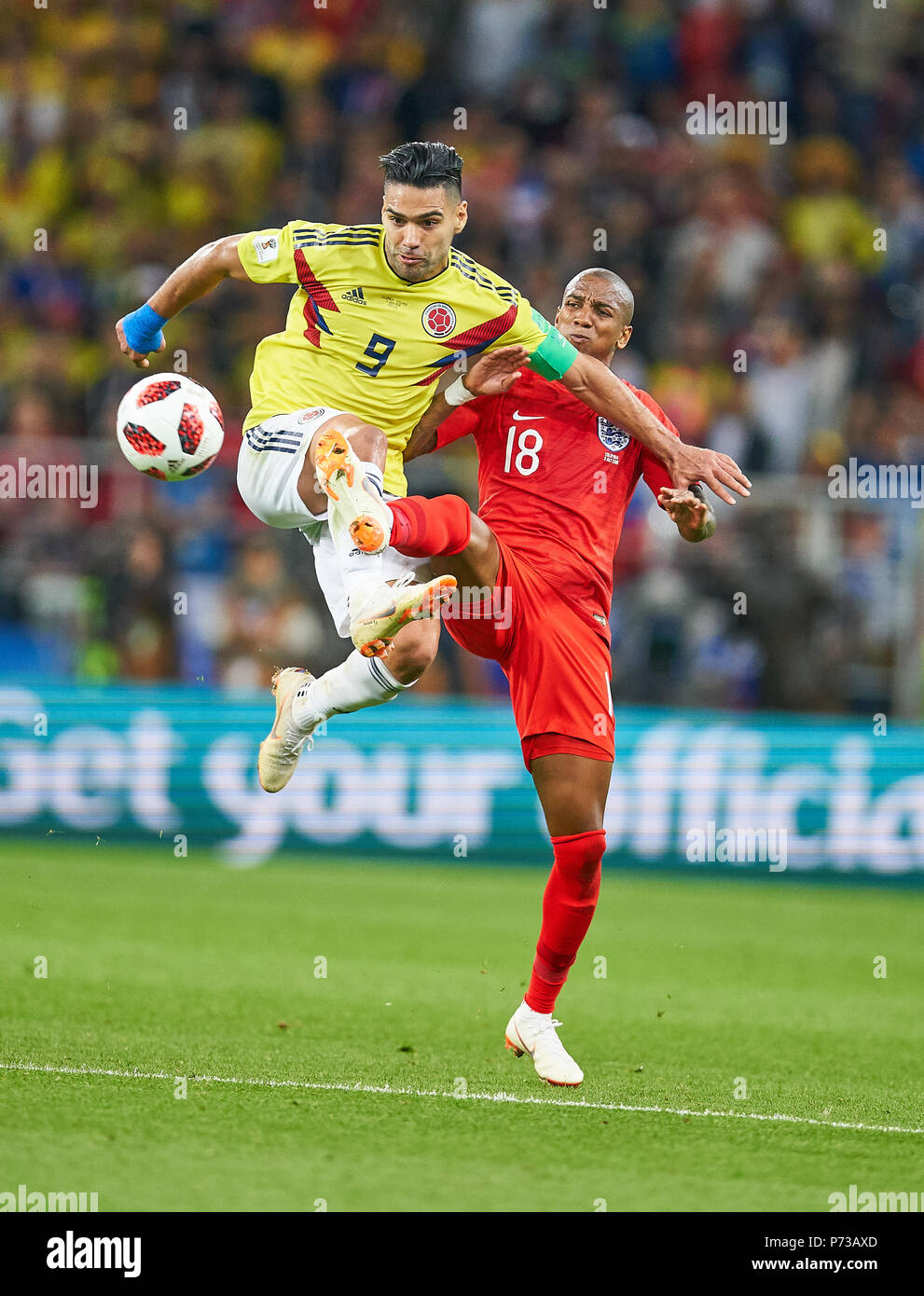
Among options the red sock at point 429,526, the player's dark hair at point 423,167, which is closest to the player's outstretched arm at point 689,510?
the red sock at point 429,526

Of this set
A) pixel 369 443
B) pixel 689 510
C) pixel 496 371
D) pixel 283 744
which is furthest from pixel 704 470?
pixel 283 744

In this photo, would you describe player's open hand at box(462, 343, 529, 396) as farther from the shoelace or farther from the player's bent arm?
the shoelace

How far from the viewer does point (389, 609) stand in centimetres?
584

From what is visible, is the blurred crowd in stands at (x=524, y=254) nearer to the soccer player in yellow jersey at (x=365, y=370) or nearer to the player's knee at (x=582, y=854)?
the soccer player in yellow jersey at (x=365, y=370)

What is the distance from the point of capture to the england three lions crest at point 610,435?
22.8 feet

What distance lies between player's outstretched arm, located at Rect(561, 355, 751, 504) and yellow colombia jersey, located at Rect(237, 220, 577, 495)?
88 mm

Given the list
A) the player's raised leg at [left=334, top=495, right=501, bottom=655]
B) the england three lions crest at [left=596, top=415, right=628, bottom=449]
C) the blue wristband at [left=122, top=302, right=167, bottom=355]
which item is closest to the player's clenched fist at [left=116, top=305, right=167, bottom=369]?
the blue wristband at [left=122, top=302, right=167, bottom=355]

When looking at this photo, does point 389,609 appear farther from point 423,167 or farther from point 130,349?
point 130,349

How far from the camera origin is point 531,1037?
6.65 m

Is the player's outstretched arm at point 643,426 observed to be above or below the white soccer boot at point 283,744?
above

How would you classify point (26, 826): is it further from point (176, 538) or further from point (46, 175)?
point (46, 175)

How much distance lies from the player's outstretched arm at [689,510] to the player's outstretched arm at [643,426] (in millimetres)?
72

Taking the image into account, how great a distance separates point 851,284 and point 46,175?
23.6 ft

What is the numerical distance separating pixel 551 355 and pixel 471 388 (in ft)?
1.27
